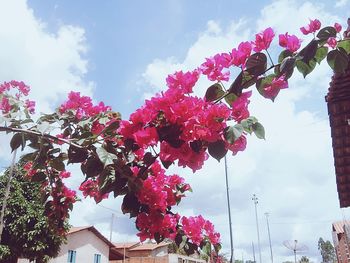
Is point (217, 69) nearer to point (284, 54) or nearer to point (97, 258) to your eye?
point (284, 54)

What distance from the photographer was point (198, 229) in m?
3.22

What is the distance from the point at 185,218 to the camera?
10.6ft

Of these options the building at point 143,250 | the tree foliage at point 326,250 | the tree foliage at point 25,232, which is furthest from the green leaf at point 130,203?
the tree foliage at point 326,250

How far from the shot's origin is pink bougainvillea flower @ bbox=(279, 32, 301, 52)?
1.75 meters

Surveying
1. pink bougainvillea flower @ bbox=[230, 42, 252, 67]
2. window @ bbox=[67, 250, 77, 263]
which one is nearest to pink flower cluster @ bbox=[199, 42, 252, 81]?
pink bougainvillea flower @ bbox=[230, 42, 252, 67]

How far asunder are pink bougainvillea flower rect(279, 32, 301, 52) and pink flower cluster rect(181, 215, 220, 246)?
187cm

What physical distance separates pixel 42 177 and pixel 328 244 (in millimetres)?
91727

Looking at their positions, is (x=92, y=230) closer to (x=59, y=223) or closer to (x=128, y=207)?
(x=59, y=223)

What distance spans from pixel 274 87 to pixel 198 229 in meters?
1.83

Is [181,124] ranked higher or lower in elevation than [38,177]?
lower

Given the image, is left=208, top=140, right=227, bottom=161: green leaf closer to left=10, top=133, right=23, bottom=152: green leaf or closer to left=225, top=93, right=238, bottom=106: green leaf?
left=225, top=93, right=238, bottom=106: green leaf

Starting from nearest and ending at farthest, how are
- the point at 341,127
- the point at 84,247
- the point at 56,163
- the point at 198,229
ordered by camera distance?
the point at 56,163 → the point at 198,229 → the point at 341,127 → the point at 84,247

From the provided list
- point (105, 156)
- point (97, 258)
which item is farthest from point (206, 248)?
point (97, 258)

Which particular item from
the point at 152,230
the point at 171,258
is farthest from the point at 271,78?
the point at 171,258
